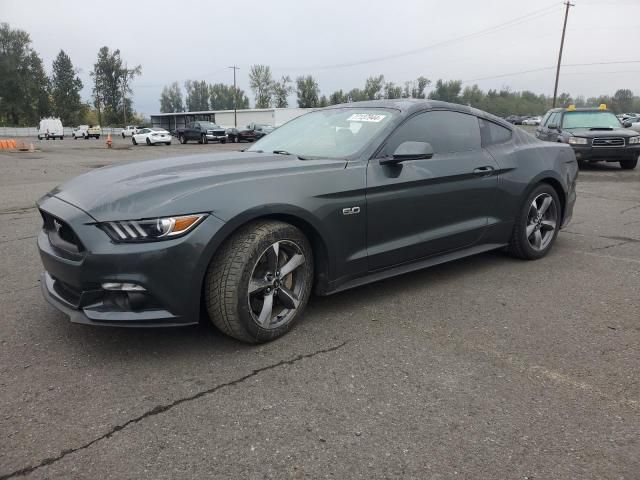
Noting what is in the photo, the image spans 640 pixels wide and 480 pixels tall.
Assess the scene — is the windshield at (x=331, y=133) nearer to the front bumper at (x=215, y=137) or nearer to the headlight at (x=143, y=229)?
the headlight at (x=143, y=229)

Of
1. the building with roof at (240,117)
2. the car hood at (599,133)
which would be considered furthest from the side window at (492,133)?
the building with roof at (240,117)

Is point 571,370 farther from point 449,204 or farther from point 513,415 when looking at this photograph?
point 449,204

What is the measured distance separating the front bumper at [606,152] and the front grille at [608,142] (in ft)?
0.26

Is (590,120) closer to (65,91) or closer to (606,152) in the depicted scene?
(606,152)

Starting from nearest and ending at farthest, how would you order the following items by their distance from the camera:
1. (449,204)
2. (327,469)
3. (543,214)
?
1. (327,469)
2. (449,204)
3. (543,214)

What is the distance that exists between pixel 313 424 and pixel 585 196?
8.48 meters

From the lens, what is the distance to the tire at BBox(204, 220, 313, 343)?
2764mm

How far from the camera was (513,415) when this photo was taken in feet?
7.56

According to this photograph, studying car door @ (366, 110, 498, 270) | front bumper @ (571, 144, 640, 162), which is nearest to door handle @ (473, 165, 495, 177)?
car door @ (366, 110, 498, 270)

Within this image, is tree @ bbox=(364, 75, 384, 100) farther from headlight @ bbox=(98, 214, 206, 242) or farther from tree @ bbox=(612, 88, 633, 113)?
headlight @ bbox=(98, 214, 206, 242)

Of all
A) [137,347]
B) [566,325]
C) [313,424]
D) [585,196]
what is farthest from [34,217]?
[585,196]

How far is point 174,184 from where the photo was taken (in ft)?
9.07

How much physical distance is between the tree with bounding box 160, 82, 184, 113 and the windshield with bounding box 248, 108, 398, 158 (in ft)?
527

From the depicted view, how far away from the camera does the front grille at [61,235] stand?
8.77 ft
